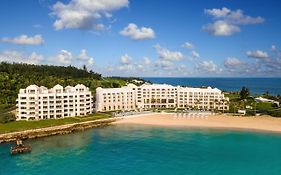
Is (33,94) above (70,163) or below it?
above

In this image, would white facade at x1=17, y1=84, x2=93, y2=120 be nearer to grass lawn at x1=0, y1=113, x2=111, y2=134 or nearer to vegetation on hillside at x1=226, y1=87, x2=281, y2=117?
grass lawn at x1=0, y1=113, x2=111, y2=134

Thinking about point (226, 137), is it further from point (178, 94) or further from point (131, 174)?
point (178, 94)

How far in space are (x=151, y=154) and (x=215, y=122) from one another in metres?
45.0

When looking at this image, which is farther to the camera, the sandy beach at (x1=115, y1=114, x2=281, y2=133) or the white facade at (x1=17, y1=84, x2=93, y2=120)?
the white facade at (x1=17, y1=84, x2=93, y2=120)

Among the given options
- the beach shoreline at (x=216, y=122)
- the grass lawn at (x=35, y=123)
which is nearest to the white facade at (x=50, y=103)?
the grass lawn at (x=35, y=123)

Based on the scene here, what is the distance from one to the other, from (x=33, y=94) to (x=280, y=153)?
80.5 metres

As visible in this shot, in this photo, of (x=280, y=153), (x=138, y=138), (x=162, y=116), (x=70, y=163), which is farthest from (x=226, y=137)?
(x=70, y=163)

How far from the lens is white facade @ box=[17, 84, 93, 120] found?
110 m

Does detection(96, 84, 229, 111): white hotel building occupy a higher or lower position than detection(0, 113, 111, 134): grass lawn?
higher

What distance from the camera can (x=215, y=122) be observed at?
371ft

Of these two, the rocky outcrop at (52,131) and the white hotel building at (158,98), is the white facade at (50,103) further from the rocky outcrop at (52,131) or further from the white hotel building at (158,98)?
the white hotel building at (158,98)

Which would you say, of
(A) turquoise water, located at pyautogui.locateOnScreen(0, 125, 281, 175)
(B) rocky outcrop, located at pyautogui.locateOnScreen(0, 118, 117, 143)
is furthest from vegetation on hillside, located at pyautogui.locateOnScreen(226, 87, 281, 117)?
(B) rocky outcrop, located at pyautogui.locateOnScreen(0, 118, 117, 143)

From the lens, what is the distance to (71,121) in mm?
108938

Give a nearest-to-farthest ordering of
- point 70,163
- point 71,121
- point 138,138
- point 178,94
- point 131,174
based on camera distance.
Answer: point 131,174 < point 70,163 < point 138,138 < point 71,121 < point 178,94
